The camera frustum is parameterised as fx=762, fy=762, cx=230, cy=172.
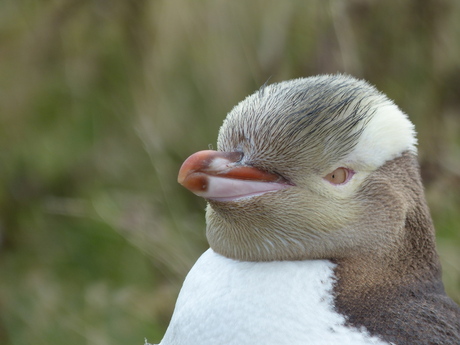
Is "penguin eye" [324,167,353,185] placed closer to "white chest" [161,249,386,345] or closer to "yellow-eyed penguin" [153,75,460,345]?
"yellow-eyed penguin" [153,75,460,345]

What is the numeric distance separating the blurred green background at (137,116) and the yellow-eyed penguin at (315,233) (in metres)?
1.47

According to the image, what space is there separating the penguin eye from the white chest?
0.56 ft

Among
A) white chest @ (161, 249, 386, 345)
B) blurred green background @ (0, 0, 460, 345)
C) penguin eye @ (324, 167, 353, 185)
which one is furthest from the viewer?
blurred green background @ (0, 0, 460, 345)

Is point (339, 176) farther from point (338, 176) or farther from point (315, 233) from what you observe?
point (315, 233)

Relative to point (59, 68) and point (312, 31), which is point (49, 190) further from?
point (312, 31)

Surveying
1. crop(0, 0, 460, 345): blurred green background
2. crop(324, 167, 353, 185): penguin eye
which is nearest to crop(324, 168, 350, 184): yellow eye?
crop(324, 167, 353, 185): penguin eye

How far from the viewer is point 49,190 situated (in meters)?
3.62

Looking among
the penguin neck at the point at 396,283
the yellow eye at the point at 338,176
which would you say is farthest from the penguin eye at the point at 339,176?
the penguin neck at the point at 396,283

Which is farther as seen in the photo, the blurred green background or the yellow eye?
the blurred green background

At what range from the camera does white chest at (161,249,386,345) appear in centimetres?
146

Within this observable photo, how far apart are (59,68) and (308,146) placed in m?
2.20

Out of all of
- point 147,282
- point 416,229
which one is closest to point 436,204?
point 147,282

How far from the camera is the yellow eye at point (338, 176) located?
159 cm

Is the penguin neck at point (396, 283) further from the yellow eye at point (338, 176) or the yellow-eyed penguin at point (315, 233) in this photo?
the yellow eye at point (338, 176)
